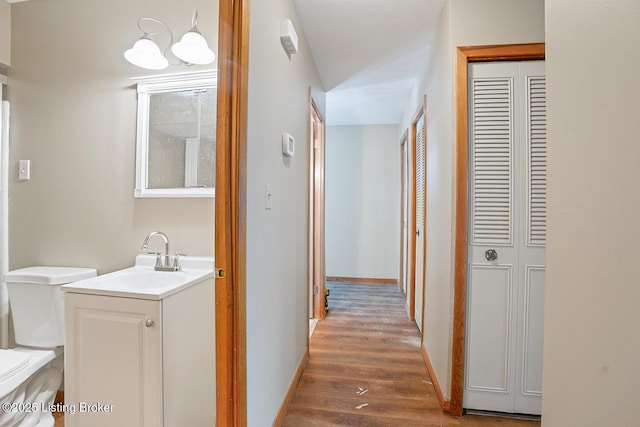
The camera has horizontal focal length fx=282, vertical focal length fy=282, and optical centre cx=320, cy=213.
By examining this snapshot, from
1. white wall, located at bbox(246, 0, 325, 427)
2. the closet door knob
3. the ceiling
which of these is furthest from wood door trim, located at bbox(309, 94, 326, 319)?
the closet door knob

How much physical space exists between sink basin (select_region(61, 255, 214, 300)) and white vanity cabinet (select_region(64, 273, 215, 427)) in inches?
1.1

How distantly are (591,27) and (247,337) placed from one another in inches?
54.3

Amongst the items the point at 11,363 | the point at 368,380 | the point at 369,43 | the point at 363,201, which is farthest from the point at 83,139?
the point at 363,201

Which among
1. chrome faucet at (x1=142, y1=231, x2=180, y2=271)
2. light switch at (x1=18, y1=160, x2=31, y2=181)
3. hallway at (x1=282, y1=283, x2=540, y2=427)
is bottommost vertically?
hallway at (x1=282, y1=283, x2=540, y2=427)

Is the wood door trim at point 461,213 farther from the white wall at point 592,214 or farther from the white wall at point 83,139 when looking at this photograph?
the white wall at point 83,139

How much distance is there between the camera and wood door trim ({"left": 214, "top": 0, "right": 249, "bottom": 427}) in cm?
103

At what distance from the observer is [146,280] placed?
161 centimetres

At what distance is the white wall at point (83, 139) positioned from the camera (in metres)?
1.79

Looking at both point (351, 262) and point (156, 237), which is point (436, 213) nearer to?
point (156, 237)

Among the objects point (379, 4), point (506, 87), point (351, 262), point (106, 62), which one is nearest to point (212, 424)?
point (106, 62)

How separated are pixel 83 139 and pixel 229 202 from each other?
1.59 meters

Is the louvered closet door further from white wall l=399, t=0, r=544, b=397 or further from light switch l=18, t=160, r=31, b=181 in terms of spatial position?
light switch l=18, t=160, r=31, b=181

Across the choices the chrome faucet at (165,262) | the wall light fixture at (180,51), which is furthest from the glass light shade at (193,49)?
the chrome faucet at (165,262)

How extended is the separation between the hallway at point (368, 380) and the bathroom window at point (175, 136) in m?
1.51
